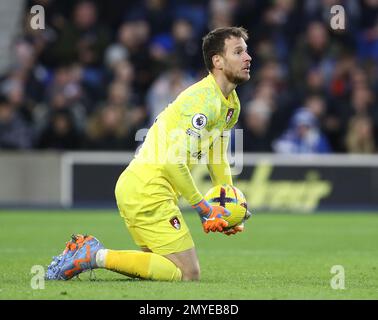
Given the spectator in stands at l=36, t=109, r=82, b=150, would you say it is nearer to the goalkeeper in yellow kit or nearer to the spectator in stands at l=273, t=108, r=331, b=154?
the spectator in stands at l=273, t=108, r=331, b=154

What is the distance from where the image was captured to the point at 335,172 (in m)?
16.8

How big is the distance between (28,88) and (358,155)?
5578mm

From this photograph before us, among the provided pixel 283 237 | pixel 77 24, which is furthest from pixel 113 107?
pixel 283 237

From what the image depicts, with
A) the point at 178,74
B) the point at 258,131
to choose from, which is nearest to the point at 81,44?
the point at 178,74

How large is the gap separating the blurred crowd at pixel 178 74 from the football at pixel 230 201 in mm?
8898

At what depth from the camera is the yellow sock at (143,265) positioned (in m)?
7.88

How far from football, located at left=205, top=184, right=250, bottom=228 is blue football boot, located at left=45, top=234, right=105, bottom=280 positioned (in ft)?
3.10

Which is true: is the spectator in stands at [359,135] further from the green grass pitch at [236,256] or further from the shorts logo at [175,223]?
the shorts logo at [175,223]

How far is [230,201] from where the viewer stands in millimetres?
7953

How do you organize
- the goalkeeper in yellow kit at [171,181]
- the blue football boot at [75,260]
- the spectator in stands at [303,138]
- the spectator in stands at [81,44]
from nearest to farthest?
the goalkeeper in yellow kit at [171,181], the blue football boot at [75,260], the spectator in stands at [303,138], the spectator in stands at [81,44]

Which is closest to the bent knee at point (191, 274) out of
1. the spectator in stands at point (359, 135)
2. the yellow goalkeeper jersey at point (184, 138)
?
the yellow goalkeeper jersey at point (184, 138)

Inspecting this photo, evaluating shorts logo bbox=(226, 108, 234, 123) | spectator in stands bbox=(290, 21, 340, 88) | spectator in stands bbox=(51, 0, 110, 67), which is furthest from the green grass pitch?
spectator in stands bbox=(51, 0, 110, 67)

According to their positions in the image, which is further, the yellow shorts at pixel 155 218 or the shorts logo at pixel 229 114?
the shorts logo at pixel 229 114

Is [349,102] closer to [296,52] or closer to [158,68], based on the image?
[296,52]
